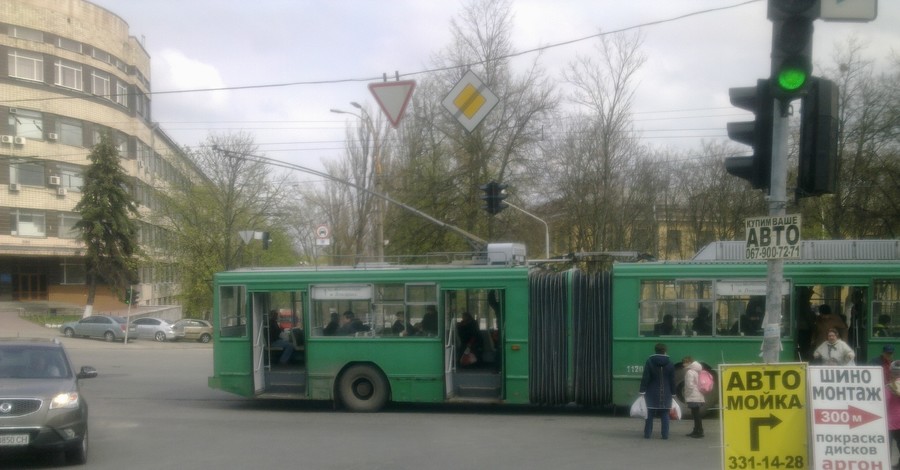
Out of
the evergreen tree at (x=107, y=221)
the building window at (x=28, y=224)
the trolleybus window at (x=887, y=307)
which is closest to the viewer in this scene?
the trolleybus window at (x=887, y=307)

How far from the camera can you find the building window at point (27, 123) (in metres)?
55.8

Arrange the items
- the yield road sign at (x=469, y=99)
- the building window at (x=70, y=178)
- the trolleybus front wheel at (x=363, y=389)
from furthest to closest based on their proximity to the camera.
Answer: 1. the building window at (x=70, y=178)
2. the yield road sign at (x=469, y=99)
3. the trolleybus front wheel at (x=363, y=389)

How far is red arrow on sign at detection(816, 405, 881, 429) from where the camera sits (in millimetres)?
8203

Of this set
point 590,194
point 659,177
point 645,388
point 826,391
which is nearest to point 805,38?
point 826,391

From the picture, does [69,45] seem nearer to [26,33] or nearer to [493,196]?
[26,33]

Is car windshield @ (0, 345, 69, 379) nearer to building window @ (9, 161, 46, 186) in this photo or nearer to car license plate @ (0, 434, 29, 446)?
car license plate @ (0, 434, 29, 446)

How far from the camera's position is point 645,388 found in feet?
45.7

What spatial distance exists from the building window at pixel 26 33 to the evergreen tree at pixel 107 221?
8.01 meters

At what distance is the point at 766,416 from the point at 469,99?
10.6 meters

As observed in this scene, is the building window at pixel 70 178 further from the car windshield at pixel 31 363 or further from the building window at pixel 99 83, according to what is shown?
the car windshield at pixel 31 363

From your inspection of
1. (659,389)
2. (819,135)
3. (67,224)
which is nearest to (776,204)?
(819,135)

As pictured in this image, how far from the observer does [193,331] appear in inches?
1857

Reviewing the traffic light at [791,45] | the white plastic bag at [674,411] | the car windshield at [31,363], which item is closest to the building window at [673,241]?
the white plastic bag at [674,411]

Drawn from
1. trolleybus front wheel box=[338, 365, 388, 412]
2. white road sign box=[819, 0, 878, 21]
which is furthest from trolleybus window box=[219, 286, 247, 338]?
white road sign box=[819, 0, 878, 21]
